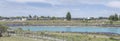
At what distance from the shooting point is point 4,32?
68.9m

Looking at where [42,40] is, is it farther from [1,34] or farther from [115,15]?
[115,15]

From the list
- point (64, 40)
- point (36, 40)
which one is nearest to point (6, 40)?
point (36, 40)

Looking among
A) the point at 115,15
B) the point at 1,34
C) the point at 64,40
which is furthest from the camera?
the point at 115,15

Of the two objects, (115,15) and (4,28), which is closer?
(4,28)

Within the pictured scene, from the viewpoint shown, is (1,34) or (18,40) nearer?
(18,40)

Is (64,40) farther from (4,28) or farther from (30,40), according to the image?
(4,28)

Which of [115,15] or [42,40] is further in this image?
[115,15]

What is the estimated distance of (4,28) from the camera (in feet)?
222

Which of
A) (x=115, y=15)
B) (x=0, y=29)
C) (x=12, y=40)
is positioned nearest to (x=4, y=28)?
(x=0, y=29)

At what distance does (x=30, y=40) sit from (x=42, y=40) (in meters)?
2.37

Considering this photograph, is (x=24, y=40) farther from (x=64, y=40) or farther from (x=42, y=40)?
(x=64, y=40)

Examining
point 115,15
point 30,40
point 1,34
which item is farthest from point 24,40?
point 115,15

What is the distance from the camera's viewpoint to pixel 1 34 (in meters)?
65.4

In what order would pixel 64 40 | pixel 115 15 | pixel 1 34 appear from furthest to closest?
pixel 115 15 → pixel 1 34 → pixel 64 40
